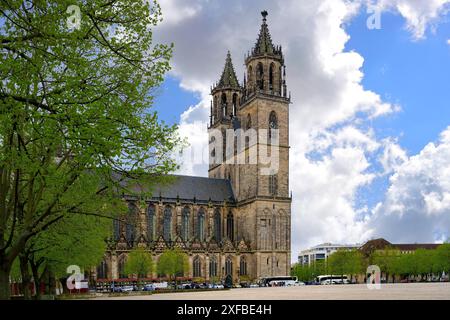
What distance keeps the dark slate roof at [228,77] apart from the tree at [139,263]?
1749 inches

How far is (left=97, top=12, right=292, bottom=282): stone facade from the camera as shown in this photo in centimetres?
9588

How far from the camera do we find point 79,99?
707 inches

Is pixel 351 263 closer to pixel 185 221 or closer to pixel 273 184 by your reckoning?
pixel 273 184

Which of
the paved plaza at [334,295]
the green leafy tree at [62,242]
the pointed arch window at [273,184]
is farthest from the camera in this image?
the pointed arch window at [273,184]

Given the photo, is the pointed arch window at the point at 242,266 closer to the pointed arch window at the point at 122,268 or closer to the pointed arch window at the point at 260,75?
the pointed arch window at the point at 122,268

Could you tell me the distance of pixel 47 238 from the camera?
98.2 ft

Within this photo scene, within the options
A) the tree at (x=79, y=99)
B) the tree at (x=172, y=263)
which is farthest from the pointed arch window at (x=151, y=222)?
the tree at (x=79, y=99)

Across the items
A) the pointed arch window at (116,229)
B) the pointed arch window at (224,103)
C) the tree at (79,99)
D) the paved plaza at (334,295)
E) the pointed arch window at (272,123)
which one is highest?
the pointed arch window at (224,103)

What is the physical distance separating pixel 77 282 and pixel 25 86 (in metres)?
54.9

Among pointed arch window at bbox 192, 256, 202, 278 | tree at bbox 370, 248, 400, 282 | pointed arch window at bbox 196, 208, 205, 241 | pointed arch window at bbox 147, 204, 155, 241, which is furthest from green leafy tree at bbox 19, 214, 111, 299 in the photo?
tree at bbox 370, 248, 400, 282

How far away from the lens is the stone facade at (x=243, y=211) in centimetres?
9588

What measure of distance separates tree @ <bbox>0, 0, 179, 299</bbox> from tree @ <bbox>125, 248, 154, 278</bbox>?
6553 cm

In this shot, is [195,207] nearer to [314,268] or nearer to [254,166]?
[254,166]
